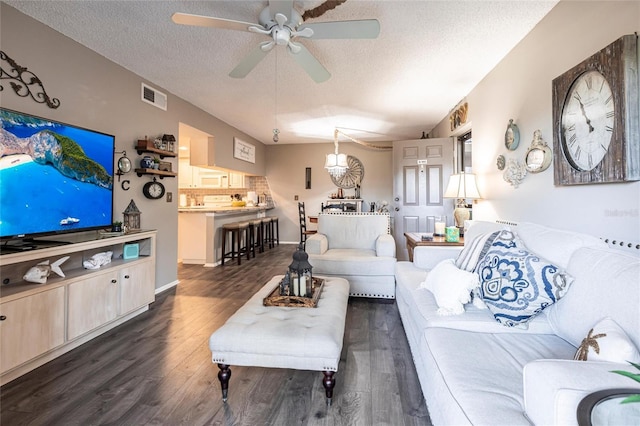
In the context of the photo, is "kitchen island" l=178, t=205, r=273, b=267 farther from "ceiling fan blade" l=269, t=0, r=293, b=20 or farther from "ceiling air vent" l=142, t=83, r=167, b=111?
"ceiling fan blade" l=269, t=0, r=293, b=20

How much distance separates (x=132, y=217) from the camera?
291 centimetres

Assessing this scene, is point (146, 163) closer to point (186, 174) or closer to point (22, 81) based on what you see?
point (22, 81)

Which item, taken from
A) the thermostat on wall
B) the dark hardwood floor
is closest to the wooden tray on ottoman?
the dark hardwood floor

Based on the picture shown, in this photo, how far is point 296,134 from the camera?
5883mm

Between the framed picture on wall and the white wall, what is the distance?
4.09 meters

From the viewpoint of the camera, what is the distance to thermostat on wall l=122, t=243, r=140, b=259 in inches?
103

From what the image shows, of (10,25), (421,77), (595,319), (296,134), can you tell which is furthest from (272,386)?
(296,134)

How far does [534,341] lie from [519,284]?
0.26 metres

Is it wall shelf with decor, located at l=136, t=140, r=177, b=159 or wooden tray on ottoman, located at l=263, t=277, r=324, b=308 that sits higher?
wall shelf with decor, located at l=136, t=140, r=177, b=159

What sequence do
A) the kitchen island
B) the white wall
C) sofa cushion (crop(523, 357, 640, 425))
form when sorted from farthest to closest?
the kitchen island < the white wall < sofa cushion (crop(523, 357, 640, 425))

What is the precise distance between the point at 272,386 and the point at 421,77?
3.25 m

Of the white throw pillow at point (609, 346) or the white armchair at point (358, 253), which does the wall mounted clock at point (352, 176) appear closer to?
the white armchair at point (358, 253)

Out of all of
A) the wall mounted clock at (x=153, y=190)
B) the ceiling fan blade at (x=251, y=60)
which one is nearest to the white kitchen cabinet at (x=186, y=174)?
the wall mounted clock at (x=153, y=190)

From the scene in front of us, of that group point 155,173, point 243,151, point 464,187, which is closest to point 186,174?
point 243,151
